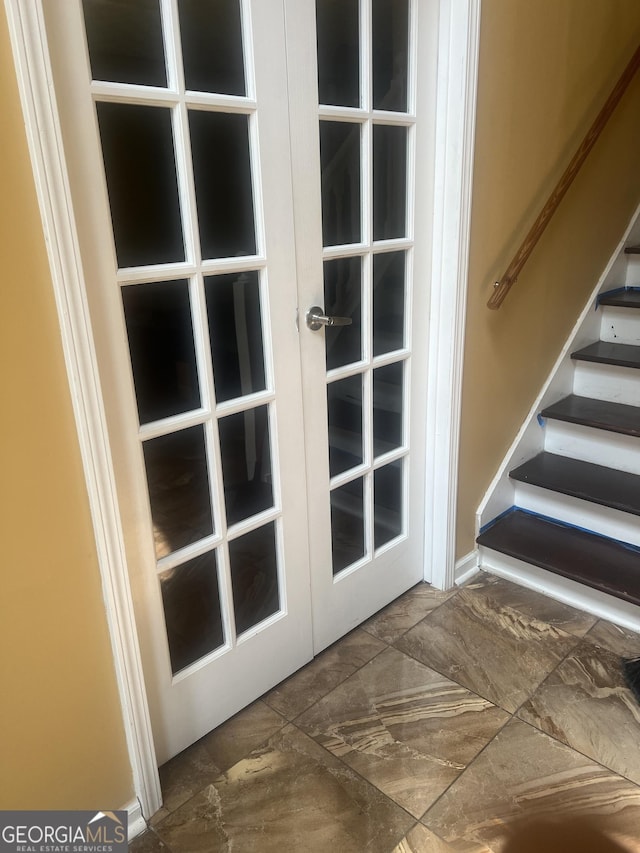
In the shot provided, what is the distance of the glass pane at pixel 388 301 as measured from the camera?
174 cm

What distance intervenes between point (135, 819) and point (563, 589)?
1460 mm

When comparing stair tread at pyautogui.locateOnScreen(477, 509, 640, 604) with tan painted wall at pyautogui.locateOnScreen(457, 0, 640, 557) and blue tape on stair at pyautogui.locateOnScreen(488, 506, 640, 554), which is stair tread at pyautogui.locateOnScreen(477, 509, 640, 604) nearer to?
blue tape on stair at pyautogui.locateOnScreen(488, 506, 640, 554)

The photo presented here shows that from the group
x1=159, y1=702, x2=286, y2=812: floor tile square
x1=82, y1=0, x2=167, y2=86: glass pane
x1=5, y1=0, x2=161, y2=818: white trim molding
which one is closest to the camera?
x1=5, y1=0, x2=161, y2=818: white trim molding

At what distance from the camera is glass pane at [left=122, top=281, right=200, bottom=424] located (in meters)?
1.24

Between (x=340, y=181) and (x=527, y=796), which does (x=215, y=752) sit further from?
(x=340, y=181)

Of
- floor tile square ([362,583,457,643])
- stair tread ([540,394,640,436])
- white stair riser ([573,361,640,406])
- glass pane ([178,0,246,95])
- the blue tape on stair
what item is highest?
glass pane ([178,0,246,95])

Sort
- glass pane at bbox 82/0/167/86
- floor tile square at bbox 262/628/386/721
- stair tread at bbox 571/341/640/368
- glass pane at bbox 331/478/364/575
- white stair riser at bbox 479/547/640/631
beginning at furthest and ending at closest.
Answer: stair tread at bbox 571/341/640/368 < white stair riser at bbox 479/547/640/631 < glass pane at bbox 331/478/364/575 < floor tile square at bbox 262/628/386/721 < glass pane at bbox 82/0/167/86

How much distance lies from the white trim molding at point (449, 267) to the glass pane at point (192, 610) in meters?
0.85

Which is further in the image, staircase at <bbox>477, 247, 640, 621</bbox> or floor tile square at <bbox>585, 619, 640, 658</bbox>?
staircase at <bbox>477, 247, 640, 621</bbox>

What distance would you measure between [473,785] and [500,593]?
2.58ft

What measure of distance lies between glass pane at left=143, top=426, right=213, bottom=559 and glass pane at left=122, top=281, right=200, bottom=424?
0.25ft

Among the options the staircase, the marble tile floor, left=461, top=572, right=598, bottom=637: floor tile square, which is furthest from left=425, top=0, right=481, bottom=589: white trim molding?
the marble tile floor

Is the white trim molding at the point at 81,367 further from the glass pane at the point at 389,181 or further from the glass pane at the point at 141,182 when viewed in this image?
the glass pane at the point at 389,181

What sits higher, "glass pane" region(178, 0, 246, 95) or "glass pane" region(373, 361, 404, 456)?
"glass pane" region(178, 0, 246, 95)
